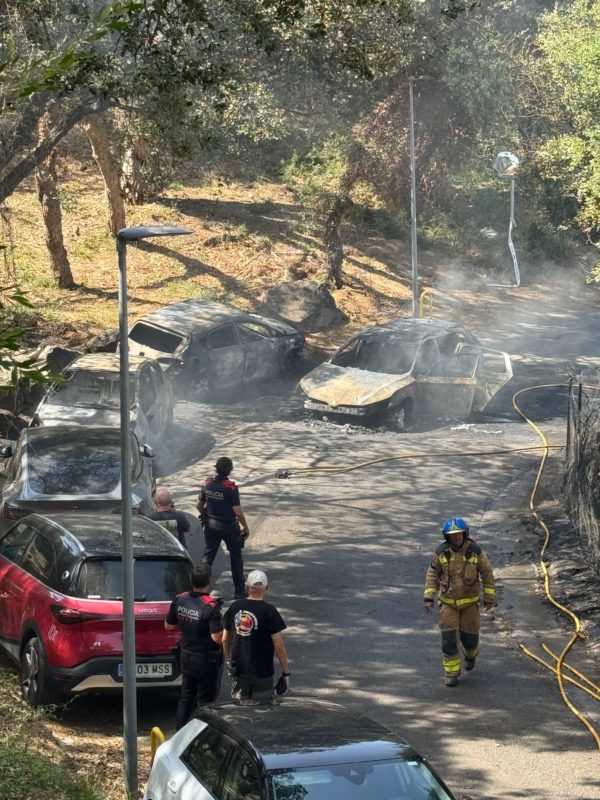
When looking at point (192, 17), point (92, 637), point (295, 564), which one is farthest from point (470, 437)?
point (92, 637)

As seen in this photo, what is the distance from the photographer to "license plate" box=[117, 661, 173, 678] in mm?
10477

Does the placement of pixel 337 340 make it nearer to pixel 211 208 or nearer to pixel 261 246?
pixel 261 246

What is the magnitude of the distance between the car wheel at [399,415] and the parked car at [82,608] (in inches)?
438

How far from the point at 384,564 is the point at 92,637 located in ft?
18.6

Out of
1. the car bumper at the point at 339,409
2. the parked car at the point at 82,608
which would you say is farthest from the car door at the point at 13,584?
the car bumper at the point at 339,409

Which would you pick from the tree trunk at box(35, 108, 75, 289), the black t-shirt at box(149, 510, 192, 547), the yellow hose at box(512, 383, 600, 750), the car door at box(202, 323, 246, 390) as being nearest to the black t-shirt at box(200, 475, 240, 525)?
the black t-shirt at box(149, 510, 192, 547)

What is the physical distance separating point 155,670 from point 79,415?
27.1ft

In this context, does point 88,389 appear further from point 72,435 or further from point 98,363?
point 72,435

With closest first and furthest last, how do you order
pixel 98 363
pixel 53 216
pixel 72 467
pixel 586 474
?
pixel 72 467, pixel 586 474, pixel 98 363, pixel 53 216

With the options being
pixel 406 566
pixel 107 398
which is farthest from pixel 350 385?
pixel 406 566

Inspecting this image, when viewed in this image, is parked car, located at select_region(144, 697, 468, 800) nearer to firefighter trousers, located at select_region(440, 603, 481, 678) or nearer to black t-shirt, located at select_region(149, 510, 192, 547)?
firefighter trousers, located at select_region(440, 603, 481, 678)

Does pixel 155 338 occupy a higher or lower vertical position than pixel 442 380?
higher

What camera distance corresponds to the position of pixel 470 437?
22.2 meters

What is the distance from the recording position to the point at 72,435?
15820 mm
